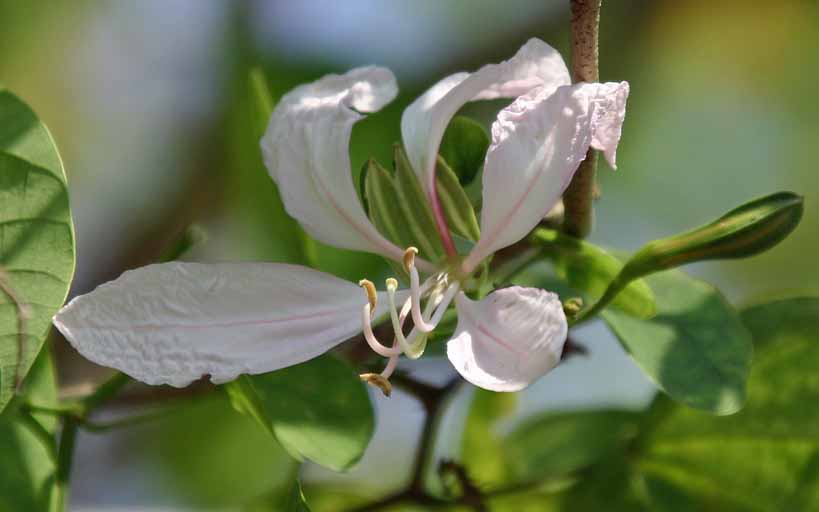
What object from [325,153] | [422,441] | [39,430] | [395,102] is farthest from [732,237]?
[395,102]

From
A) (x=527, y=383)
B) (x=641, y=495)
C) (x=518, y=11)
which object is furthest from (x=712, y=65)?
(x=527, y=383)

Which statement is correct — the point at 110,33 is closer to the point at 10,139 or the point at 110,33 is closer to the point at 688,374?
the point at 10,139

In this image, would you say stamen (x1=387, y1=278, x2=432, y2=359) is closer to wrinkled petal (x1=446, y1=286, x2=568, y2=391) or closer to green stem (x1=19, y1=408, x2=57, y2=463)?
wrinkled petal (x1=446, y1=286, x2=568, y2=391)

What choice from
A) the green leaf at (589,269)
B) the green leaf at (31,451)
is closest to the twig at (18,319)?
the green leaf at (31,451)

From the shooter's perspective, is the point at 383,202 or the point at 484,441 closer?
the point at 383,202

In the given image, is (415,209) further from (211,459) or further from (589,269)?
(211,459)

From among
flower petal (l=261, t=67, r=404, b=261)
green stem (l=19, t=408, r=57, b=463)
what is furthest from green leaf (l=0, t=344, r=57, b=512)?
flower petal (l=261, t=67, r=404, b=261)
